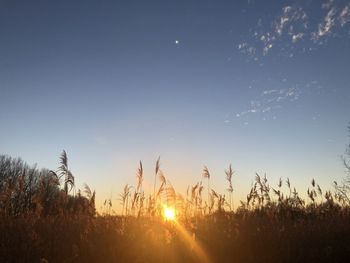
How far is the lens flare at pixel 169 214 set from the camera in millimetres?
9379

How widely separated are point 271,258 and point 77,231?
4.00 m

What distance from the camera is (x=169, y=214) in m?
9.91

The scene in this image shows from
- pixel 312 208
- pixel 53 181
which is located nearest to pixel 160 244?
pixel 53 181

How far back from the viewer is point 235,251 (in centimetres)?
577

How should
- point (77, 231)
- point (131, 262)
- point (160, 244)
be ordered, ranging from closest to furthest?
point (131, 262), point (160, 244), point (77, 231)

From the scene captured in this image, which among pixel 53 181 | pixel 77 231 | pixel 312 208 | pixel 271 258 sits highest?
pixel 53 181

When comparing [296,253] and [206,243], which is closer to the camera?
[296,253]

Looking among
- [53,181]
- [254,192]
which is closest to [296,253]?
[254,192]

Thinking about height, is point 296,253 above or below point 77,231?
below

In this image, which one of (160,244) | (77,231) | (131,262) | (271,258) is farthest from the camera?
(77,231)

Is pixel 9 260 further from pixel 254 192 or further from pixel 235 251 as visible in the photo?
pixel 254 192

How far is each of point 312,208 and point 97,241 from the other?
27.5 ft

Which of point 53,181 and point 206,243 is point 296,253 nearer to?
point 206,243

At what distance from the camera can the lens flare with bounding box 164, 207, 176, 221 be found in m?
9.38
